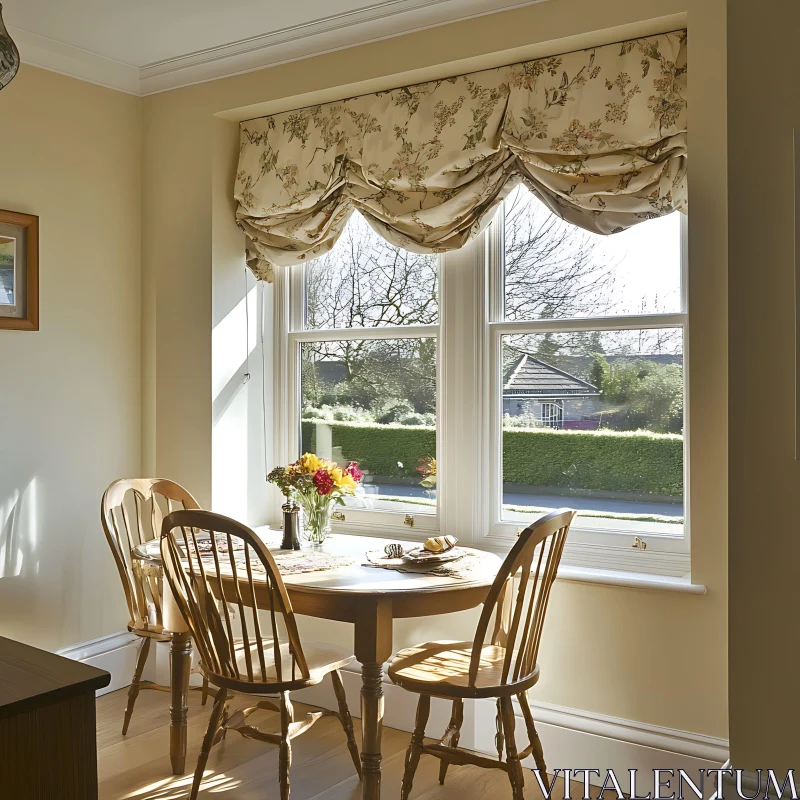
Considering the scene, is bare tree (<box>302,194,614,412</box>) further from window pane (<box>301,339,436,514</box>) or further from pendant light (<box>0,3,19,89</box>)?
pendant light (<box>0,3,19,89</box>)

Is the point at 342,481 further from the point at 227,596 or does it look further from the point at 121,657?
the point at 121,657

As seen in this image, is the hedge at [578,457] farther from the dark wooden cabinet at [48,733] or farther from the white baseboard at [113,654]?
the dark wooden cabinet at [48,733]

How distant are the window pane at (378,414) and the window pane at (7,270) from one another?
1.26 meters

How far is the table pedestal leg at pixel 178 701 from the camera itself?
296cm

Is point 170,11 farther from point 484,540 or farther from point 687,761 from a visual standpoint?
point 687,761

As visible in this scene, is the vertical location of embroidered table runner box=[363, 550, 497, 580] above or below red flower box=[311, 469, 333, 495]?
below

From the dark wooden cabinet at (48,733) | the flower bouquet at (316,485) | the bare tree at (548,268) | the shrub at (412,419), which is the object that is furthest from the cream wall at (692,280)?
the dark wooden cabinet at (48,733)

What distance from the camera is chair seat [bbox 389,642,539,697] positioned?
2463mm

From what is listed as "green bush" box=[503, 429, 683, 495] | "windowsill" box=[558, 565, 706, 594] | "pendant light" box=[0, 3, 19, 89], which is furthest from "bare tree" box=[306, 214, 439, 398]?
"pendant light" box=[0, 3, 19, 89]

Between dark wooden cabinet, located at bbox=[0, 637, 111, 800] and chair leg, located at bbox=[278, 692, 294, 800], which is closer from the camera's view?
dark wooden cabinet, located at bbox=[0, 637, 111, 800]

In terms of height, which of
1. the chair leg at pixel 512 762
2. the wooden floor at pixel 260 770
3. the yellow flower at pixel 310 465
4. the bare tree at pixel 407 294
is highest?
the bare tree at pixel 407 294

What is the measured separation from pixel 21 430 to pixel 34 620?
799mm

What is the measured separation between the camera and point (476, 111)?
3.20 meters

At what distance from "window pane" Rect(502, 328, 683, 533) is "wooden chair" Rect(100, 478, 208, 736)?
1.40 metres
